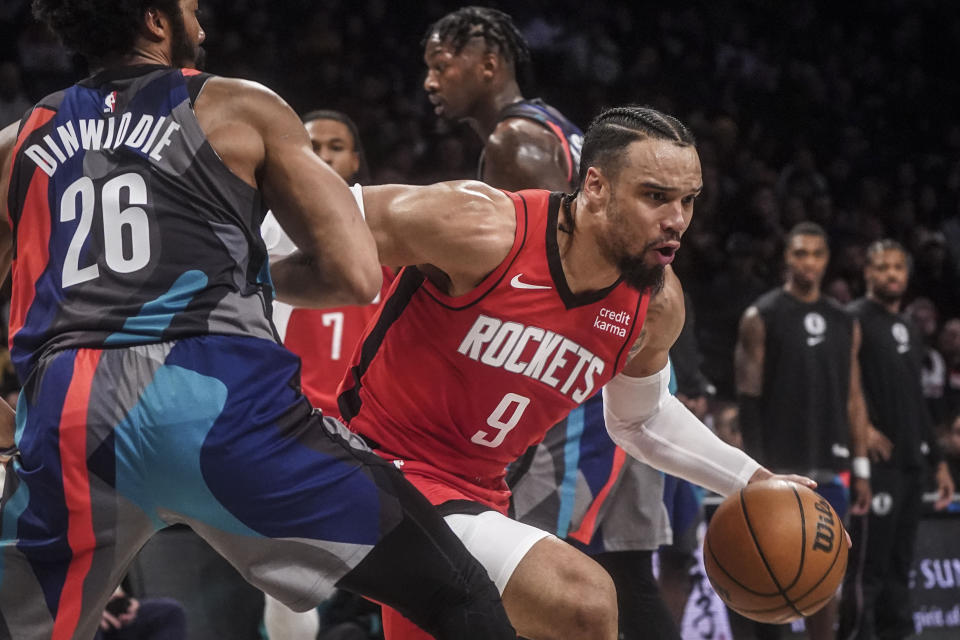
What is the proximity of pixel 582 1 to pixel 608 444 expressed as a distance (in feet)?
26.7

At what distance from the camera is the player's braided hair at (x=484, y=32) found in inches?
183

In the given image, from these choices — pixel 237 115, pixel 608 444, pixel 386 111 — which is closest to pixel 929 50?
pixel 386 111

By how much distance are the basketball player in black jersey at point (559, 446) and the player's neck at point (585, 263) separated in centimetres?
114

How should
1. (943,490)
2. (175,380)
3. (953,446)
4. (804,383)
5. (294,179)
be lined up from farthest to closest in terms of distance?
1. (953,446)
2. (943,490)
3. (804,383)
4. (294,179)
5. (175,380)

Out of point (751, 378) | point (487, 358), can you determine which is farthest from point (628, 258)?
point (751, 378)

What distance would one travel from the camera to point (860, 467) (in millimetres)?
5973

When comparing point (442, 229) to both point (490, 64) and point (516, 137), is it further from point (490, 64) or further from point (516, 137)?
point (490, 64)

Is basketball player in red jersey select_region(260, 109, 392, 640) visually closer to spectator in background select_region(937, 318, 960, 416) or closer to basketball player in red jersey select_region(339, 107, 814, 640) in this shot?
basketball player in red jersey select_region(339, 107, 814, 640)

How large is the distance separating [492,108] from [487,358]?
201 cm

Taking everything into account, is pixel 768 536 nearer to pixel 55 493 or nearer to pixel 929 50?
pixel 55 493

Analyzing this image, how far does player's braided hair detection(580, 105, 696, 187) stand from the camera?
286 centimetres

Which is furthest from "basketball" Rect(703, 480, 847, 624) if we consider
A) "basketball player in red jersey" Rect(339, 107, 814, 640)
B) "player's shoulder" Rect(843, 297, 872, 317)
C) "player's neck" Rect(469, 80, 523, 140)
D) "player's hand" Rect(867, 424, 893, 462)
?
"player's shoulder" Rect(843, 297, 872, 317)

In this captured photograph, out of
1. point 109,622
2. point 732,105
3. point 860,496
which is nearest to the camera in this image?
point 109,622

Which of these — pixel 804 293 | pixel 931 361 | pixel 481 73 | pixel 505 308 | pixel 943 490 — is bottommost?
pixel 931 361
